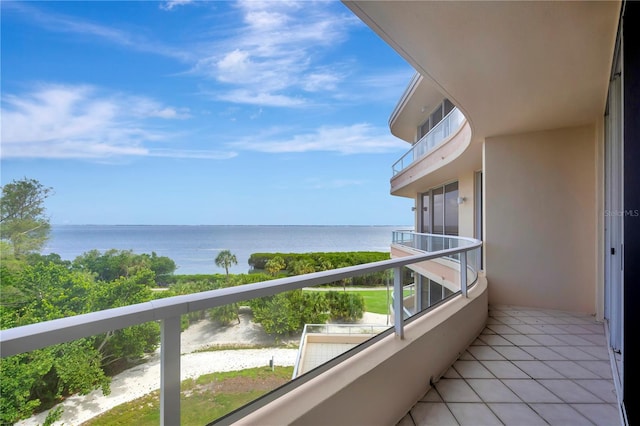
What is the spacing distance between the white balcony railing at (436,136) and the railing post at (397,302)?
211 inches

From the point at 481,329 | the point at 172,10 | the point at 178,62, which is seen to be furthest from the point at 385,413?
the point at 178,62

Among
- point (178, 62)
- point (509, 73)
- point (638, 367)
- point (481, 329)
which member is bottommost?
point (481, 329)

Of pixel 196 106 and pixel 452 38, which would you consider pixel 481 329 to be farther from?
pixel 196 106

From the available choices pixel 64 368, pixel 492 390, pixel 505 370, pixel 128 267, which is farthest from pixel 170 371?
pixel 505 370

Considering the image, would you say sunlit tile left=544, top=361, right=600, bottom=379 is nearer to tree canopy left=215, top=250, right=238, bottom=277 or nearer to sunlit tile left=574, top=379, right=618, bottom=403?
sunlit tile left=574, top=379, right=618, bottom=403

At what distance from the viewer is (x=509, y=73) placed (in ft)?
11.6

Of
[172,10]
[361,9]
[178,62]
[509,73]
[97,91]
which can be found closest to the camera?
[361,9]

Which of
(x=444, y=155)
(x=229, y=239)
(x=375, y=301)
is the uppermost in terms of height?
(x=444, y=155)

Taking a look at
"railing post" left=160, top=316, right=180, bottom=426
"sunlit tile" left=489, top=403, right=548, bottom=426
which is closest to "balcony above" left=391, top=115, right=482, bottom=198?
"sunlit tile" left=489, top=403, right=548, bottom=426

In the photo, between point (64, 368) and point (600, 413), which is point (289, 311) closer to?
point (64, 368)

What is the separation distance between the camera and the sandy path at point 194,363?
2.87 ft

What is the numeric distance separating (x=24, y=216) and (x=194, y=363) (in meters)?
10.5

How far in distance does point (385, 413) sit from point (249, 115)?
4588 centimetres

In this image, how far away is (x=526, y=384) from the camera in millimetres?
2855
